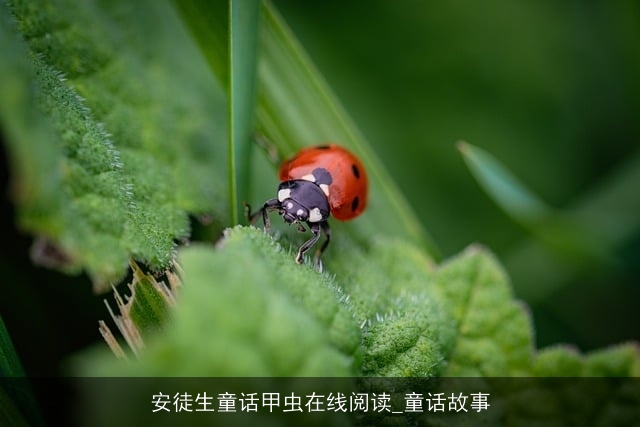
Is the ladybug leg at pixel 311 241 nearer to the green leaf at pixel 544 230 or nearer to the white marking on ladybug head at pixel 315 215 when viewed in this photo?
the white marking on ladybug head at pixel 315 215

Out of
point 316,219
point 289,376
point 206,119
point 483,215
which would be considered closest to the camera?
point 289,376

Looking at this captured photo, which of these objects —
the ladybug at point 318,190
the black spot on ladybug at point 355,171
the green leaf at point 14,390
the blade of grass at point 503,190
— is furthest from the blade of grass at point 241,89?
the blade of grass at point 503,190

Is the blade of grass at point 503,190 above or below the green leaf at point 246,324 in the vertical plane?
above

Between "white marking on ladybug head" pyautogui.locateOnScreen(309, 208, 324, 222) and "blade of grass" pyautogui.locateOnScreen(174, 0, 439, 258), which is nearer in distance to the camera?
"white marking on ladybug head" pyautogui.locateOnScreen(309, 208, 324, 222)

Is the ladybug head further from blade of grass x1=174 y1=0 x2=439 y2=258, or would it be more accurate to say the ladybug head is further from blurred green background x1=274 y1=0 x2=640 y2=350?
blurred green background x1=274 y1=0 x2=640 y2=350

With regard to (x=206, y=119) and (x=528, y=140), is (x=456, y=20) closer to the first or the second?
(x=528, y=140)

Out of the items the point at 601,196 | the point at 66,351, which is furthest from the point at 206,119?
the point at 601,196

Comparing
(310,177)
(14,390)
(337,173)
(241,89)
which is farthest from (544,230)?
(14,390)

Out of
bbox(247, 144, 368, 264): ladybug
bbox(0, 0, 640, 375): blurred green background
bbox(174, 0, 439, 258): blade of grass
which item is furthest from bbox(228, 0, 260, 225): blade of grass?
bbox(0, 0, 640, 375): blurred green background
